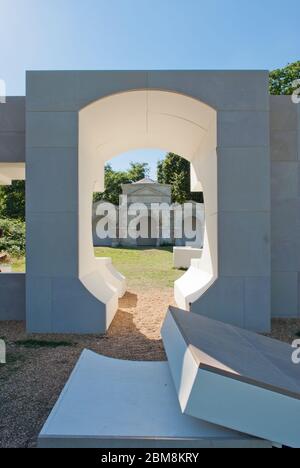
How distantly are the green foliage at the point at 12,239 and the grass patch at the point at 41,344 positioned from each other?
15939 mm

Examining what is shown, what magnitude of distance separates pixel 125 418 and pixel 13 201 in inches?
1452

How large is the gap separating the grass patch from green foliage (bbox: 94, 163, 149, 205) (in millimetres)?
37095

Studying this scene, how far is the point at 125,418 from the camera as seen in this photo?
2.92 m

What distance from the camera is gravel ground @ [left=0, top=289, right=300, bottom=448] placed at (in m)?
3.45

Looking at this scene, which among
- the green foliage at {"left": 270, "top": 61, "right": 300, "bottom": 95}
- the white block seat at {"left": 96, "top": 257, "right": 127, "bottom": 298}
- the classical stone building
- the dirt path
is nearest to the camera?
the dirt path

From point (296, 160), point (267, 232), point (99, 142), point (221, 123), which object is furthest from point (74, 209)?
point (296, 160)

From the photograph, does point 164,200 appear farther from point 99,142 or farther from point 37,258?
point 37,258

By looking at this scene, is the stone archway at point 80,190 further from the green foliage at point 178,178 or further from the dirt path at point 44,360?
the green foliage at point 178,178

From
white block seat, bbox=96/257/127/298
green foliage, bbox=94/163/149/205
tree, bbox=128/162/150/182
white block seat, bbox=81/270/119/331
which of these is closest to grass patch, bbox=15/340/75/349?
white block seat, bbox=81/270/119/331

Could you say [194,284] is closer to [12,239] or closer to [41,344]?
[41,344]

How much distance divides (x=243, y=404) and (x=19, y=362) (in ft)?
11.8

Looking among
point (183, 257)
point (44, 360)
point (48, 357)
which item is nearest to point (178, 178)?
point (183, 257)

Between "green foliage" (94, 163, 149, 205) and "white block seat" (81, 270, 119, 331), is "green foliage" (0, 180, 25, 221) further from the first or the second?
"white block seat" (81, 270, 119, 331)

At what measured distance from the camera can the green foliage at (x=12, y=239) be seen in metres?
21.1
